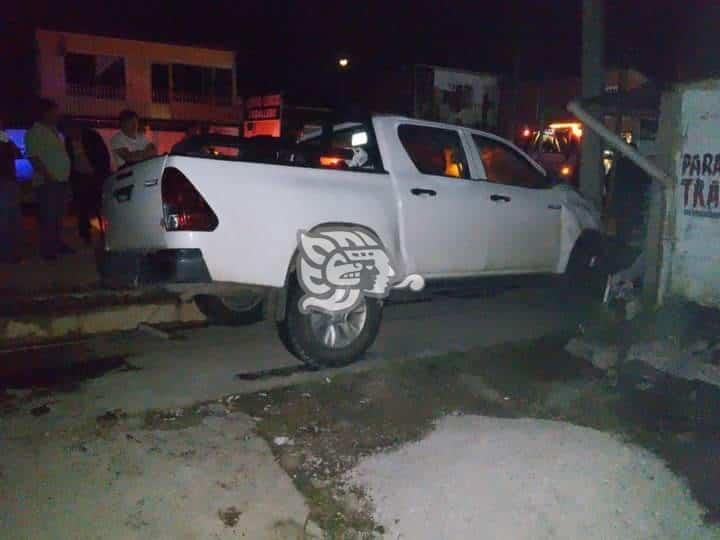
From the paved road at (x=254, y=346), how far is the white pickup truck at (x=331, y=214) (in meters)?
0.38

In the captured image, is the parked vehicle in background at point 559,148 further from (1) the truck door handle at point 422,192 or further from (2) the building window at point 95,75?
(2) the building window at point 95,75

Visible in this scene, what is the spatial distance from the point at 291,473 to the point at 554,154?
16.1m

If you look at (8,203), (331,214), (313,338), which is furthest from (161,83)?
(313,338)

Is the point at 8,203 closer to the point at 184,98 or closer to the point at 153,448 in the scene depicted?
the point at 153,448

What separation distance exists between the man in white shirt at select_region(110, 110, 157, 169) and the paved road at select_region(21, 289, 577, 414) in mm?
2085

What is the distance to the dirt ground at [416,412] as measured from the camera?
375 centimetres

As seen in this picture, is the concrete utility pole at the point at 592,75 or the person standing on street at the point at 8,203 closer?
the person standing on street at the point at 8,203

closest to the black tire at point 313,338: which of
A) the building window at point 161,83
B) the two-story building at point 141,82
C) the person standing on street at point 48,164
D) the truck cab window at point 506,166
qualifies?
the truck cab window at point 506,166

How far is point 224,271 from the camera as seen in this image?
15.9 feet

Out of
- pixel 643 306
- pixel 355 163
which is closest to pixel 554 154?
pixel 643 306

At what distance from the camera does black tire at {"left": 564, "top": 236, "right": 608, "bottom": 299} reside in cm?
743

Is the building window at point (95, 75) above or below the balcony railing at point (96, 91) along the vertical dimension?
above

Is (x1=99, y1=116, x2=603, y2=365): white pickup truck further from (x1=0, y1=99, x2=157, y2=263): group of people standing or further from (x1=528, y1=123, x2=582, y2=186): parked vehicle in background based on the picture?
(x1=528, y1=123, x2=582, y2=186): parked vehicle in background

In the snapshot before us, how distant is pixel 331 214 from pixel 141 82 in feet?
90.5
